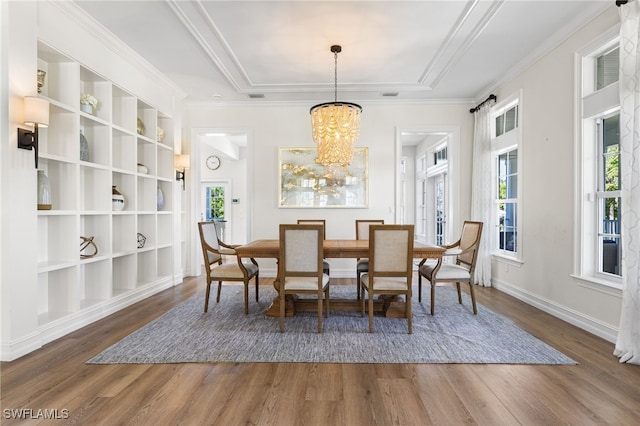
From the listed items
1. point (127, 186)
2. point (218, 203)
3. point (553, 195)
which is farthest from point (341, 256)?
point (218, 203)

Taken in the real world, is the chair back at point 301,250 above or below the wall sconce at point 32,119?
below

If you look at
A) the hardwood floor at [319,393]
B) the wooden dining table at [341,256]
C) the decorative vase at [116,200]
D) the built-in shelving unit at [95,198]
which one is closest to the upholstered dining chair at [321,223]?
the wooden dining table at [341,256]

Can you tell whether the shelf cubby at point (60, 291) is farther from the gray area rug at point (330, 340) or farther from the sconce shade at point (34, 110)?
the sconce shade at point (34, 110)

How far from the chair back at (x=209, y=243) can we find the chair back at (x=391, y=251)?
1.72 m

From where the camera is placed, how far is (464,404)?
5.90ft

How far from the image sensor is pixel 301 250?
2.81 meters

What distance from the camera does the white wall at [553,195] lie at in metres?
2.88

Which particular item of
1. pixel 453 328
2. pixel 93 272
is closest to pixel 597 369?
pixel 453 328

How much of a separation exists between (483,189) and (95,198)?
485cm

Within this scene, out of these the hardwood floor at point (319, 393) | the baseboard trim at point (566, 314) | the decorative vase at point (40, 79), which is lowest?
the hardwood floor at point (319, 393)

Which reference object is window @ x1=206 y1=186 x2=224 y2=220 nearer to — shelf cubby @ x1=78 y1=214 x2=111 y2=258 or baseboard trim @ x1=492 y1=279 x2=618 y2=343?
shelf cubby @ x1=78 y1=214 x2=111 y2=258

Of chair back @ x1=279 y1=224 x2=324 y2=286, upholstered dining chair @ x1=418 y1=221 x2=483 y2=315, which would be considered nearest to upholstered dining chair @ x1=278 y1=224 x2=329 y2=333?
chair back @ x1=279 y1=224 x2=324 y2=286

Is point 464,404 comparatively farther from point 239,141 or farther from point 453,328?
point 239,141

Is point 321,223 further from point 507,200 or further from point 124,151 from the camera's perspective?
point 124,151
